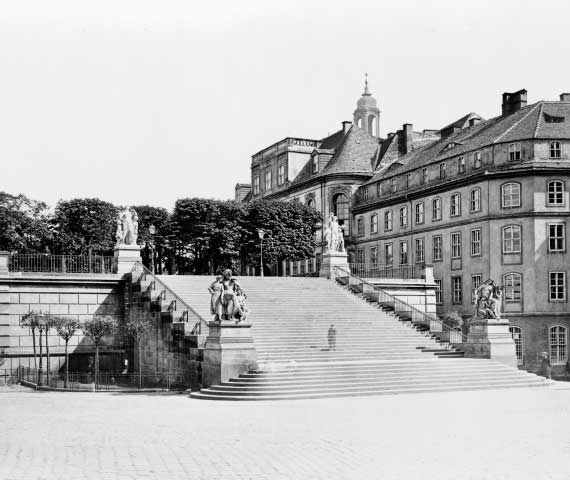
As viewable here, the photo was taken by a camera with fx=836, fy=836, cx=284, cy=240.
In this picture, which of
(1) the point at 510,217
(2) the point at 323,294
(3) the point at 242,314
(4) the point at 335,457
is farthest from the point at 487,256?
(4) the point at 335,457

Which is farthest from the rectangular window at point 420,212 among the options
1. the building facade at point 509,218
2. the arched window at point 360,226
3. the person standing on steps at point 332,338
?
the person standing on steps at point 332,338

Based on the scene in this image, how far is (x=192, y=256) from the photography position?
221 ft

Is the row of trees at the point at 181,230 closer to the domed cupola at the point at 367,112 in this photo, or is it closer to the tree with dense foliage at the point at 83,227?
the tree with dense foliage at the point at 83,227

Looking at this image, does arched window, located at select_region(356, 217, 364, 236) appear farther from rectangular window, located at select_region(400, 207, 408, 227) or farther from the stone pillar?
the stone pillar

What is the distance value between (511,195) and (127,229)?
25586 millimetres

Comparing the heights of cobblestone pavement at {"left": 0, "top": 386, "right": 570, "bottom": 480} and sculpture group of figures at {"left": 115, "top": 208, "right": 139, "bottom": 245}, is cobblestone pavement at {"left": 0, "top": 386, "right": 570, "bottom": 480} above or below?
below

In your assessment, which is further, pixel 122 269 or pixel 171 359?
pixel 122 269

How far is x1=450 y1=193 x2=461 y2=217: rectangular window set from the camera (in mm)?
57469

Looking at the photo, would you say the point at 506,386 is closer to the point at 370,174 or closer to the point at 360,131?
the point at 370,174

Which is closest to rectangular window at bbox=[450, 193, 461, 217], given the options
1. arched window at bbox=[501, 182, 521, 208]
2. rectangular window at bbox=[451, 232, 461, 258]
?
rectangular window at bbox=[451, 232, 461, 258]

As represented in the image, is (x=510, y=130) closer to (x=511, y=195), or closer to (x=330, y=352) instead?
(x=511, y=195)

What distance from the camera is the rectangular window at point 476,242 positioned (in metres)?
55.3

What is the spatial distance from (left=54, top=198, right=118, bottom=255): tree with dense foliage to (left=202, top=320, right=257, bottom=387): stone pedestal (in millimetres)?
32563

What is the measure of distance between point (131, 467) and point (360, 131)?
67932 millimetres
